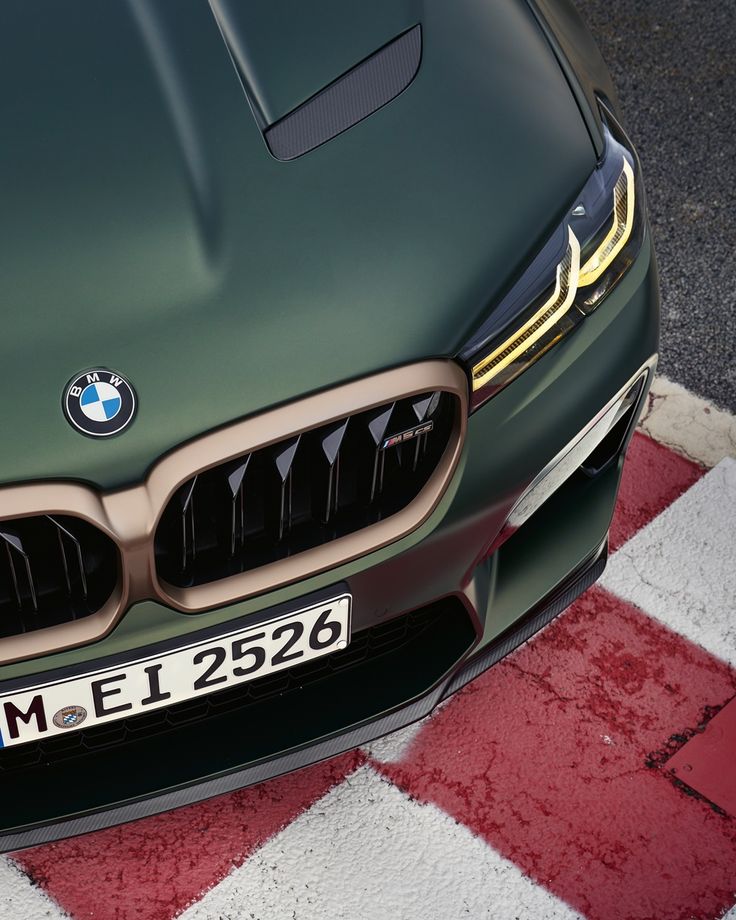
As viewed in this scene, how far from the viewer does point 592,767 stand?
2.30m

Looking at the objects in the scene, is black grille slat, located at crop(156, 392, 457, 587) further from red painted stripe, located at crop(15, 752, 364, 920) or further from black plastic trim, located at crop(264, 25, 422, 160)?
red painted stripe, located at crop(15, 752, 364, 920)

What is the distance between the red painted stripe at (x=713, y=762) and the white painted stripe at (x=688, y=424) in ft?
2.42

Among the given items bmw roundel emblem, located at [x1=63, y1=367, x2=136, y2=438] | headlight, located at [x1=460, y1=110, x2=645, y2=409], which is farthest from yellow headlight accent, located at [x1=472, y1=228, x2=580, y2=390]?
bmw roundel emblem, located at [x1=63, y1=367, x2=136, y2=438]

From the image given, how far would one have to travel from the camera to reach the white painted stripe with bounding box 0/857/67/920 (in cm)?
203

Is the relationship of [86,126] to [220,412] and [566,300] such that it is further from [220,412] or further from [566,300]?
Result: [566,300]

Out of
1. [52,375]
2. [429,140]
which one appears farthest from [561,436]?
[52,375]

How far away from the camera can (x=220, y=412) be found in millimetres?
1597

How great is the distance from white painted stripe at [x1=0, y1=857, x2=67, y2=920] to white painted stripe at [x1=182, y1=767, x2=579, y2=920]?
24 centimetres

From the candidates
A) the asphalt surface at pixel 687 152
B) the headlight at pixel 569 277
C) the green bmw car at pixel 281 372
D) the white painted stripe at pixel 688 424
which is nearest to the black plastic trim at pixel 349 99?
the green bmw car at pixel 281 372

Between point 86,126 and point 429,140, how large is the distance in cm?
52

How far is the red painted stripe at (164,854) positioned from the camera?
6.77 ft

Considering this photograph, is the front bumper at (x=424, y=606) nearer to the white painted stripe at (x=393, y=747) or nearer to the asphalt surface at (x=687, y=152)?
the white painted stripe at (x=393, y=747)

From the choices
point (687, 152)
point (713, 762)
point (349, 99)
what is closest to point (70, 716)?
point (349, 99)

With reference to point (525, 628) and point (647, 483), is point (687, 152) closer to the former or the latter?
point (647, 483)
